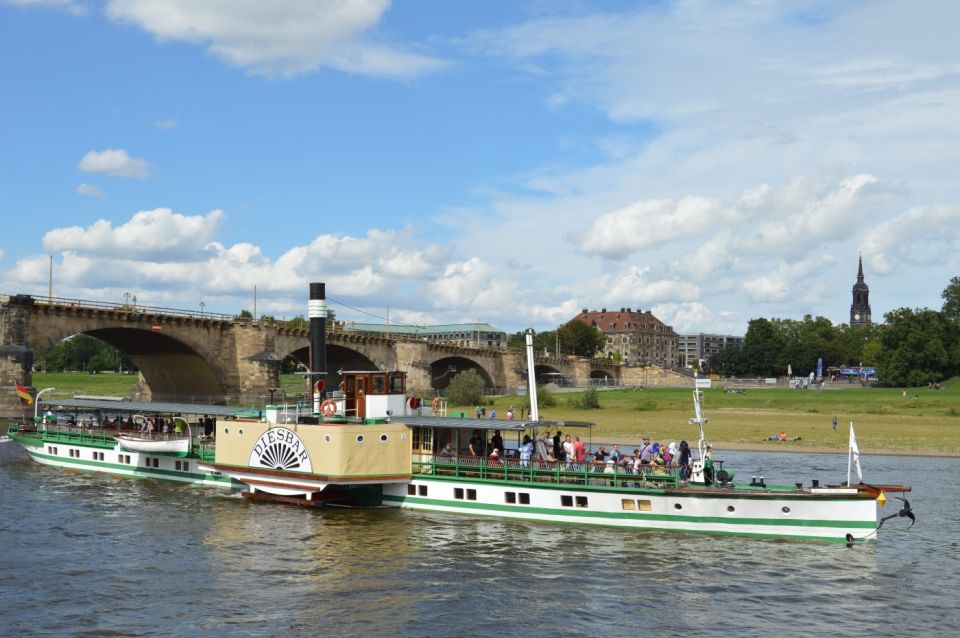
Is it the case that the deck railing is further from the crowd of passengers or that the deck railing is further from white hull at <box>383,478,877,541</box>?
white hull at <box>383,478,877,541</box>

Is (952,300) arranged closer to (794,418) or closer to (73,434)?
(794,418)

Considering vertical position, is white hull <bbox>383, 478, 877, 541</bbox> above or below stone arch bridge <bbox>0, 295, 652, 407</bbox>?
below

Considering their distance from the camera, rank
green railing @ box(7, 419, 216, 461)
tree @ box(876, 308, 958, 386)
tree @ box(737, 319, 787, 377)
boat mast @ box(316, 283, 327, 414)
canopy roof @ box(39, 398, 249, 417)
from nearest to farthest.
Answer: boat mast @ box(316, 283, 327, 414)
canopy roof @ box(39, 398, 249, 417)
green railing @ box(7, 419, 216, 461)
tree @ box(876, 308, 958, 386)
tree @ box(737, 319, 787, 377)

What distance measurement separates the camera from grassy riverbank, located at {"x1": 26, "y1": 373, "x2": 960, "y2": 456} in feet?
201

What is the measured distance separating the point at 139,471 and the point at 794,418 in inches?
2150

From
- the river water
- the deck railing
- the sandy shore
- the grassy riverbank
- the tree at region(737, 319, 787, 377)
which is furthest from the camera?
the tree at region(737, 319, 787, 377)

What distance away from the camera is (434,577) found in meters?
25.5

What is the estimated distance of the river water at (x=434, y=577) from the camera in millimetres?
21562

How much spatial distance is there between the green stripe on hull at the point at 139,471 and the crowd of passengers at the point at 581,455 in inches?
438

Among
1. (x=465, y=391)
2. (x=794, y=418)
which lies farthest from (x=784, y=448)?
(x=465, y=391)

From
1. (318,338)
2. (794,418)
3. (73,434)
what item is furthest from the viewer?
(794,418)

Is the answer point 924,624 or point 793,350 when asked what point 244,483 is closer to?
point 924,624

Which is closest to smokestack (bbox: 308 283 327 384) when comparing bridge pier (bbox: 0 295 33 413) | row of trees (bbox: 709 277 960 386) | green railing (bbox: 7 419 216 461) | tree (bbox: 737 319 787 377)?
green railing (bbox: 7 419 216 461)

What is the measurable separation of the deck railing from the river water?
5.46ft
